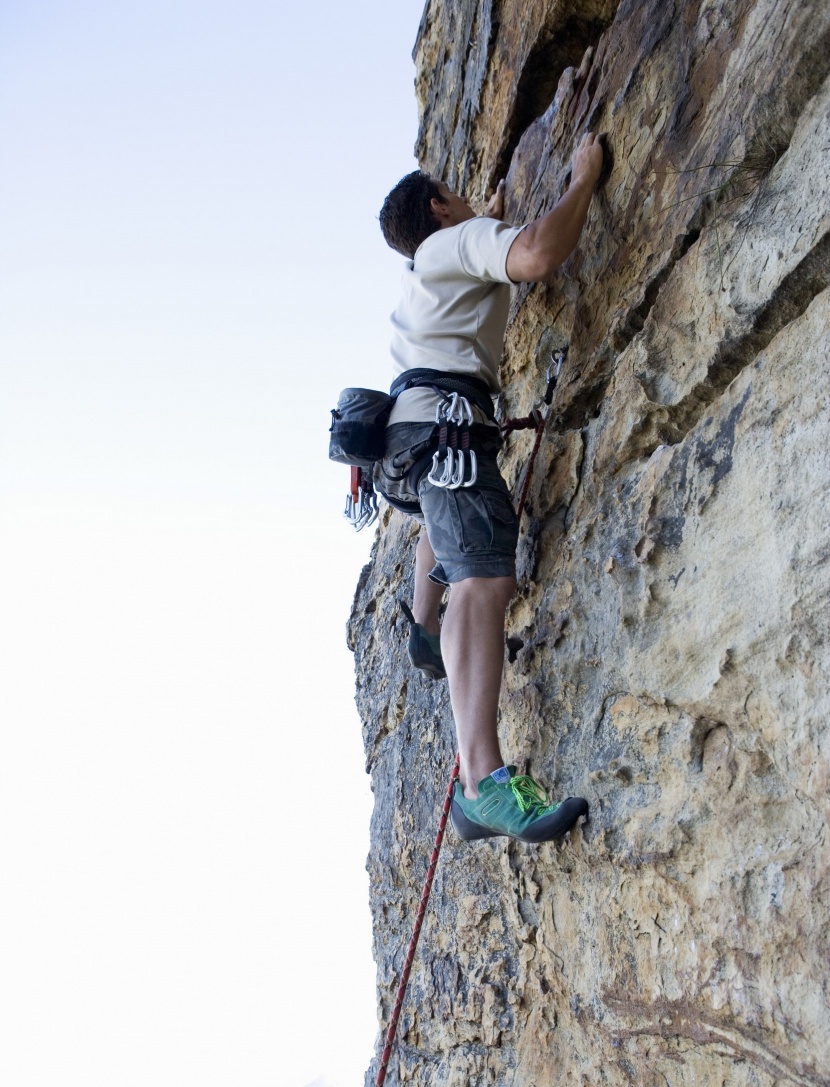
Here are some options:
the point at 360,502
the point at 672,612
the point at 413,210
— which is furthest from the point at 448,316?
the point at 672,612

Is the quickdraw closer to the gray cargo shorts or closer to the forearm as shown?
the gray cargo shorts

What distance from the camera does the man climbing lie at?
10.9 ft

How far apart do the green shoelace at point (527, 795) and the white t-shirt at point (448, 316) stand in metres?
1.47

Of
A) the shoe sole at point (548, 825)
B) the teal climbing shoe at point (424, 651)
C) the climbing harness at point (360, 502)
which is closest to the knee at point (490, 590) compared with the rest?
the shoe sole at point (548, 825)

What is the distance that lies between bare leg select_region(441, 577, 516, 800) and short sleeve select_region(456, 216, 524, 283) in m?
1.23

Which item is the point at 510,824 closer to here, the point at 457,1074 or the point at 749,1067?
the point at 749,1067

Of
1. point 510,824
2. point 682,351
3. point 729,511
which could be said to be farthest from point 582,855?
point 682,351

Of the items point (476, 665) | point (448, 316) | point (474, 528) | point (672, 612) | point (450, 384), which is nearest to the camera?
point (672, 612)

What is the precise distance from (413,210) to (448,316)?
0.65m

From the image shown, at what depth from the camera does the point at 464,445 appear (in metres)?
3.69

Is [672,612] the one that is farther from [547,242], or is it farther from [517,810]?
[547,242]

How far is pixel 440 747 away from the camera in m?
4.73

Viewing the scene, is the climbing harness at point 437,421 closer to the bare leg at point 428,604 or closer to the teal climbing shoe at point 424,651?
the bare leg at point 428,604

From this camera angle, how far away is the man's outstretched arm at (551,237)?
142 inches
